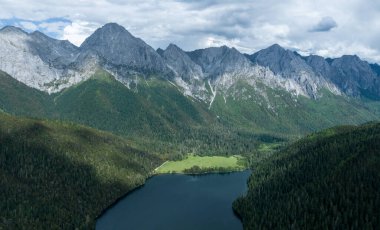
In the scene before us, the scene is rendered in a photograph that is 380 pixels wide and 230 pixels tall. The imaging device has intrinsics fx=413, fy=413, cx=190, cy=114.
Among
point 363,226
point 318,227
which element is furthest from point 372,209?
point 318,227

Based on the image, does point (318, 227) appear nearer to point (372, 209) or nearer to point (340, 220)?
point (340, 220)

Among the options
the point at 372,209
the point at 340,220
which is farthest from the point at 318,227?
the point at 372,209

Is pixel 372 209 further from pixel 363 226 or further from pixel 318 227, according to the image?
pixel 318 227
